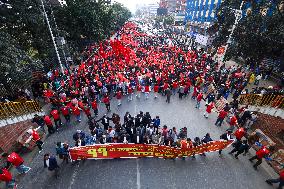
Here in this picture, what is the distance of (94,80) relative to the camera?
18.7m

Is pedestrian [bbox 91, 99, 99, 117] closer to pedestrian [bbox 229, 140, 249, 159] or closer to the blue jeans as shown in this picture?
the blue jeans

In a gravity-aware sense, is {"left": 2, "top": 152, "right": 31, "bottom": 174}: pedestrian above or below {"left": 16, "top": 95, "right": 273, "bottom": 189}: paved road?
above

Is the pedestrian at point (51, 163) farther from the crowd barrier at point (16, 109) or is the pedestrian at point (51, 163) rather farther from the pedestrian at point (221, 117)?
the pedestrian at point (221, 117)

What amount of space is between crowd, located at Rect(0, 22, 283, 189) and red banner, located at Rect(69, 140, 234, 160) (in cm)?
32

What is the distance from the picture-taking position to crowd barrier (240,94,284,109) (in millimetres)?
13438

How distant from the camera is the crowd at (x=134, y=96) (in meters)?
12.0

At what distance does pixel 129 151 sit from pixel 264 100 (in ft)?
32.4

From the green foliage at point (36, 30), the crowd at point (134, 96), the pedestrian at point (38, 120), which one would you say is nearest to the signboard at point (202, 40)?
the crowd at point (134, 96)

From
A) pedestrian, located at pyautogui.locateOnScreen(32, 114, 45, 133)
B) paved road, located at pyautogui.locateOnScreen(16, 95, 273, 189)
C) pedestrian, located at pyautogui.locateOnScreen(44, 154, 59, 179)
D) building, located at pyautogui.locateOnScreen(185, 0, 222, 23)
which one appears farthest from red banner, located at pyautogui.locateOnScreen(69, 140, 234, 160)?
building, located at pyautogui.locateOnScreen(185, 0, 222, 23)

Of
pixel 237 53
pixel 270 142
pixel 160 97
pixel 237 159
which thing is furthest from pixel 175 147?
pixel 237 53

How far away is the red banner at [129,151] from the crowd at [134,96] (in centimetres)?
32

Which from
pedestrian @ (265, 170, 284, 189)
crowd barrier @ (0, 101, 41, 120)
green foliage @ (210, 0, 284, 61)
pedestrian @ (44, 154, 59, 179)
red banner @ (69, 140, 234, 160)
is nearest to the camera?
pedestrian @ (265, 170, 284, 189)

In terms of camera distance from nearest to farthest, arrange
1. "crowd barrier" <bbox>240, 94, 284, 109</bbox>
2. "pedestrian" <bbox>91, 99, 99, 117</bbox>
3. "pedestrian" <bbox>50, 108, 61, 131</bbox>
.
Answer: "crowd barrier" <bbox>240, 94, 284, 109</bbox> < "pedestrian" <bbox>50, 108, 61, 131</bbox> < "pedestrian" <bbox>91, 99, 99, 117</bbox>

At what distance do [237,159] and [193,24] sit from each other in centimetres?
5774
